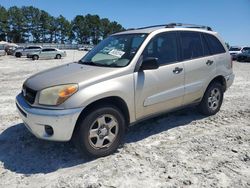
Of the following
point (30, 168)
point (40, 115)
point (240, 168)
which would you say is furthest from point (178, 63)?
point (30, 168)

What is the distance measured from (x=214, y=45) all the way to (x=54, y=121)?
12.6 ft

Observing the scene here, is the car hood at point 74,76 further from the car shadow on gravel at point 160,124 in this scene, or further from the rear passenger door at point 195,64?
the rear passenger door at point 195,64

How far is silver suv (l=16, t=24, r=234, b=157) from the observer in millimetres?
3801

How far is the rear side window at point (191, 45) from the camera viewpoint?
518 cm

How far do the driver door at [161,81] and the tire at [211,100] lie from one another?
89 cm

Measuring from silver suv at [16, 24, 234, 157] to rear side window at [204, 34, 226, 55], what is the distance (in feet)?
0.08

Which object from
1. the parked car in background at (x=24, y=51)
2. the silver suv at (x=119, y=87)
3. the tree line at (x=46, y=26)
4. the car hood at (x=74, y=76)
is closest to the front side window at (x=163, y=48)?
the silver suv at (x=119, y=87)

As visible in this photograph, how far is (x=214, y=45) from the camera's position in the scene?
5.89 meters

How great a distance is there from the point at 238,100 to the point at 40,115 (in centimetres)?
573

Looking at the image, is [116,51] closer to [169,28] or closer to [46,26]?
[169,28]

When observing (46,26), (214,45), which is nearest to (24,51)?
(214,45)

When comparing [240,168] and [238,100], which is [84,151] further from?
[238,100]

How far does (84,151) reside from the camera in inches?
156

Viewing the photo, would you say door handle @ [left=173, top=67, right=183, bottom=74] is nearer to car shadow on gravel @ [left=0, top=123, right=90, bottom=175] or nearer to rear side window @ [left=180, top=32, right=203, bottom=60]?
rear side window @ [left=180, top=32, right=203, bottom=60]
